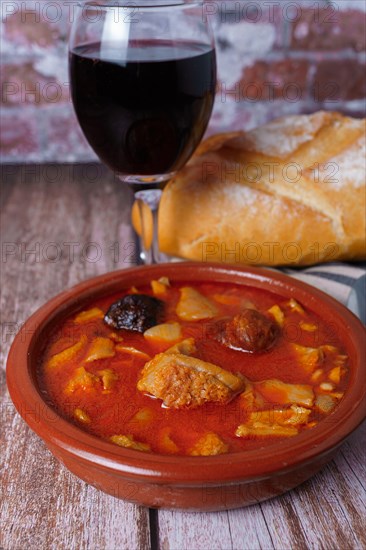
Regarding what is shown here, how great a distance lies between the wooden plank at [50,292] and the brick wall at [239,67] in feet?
0.79

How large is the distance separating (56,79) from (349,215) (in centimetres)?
139

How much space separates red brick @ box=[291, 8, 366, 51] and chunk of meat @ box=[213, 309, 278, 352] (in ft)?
5.48

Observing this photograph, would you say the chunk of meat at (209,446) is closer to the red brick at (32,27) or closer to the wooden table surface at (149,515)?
the wooden table surface at (149,515)

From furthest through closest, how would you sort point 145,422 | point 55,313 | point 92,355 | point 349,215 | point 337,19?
1. point 337,19
2. point 349,215
3. point 55,313
4. point 92,355
5. point 145,422

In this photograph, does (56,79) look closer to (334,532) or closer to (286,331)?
(286,331)

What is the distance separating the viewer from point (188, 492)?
944 mm

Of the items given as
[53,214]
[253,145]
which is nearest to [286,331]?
[253,145]

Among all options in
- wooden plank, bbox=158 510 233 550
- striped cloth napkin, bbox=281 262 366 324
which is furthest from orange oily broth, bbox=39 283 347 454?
striped cloth napkin, bbox=281 262 366 324

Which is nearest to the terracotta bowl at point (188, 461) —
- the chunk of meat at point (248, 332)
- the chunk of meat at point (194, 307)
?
the chunk of meat at point (248, 332)

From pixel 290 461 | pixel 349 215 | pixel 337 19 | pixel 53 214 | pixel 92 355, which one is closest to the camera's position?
pixel 290 461

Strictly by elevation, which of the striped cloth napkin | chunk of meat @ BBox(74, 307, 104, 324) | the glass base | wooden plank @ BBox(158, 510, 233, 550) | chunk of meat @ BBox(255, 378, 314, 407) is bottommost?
wooden plank @ BBox(158, 510, 233, 550)

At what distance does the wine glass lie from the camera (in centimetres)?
150

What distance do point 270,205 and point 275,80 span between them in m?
1.10

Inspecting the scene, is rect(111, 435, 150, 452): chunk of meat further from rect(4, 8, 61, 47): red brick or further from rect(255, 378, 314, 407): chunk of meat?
rect(4, 8, 61, 47): red brick
